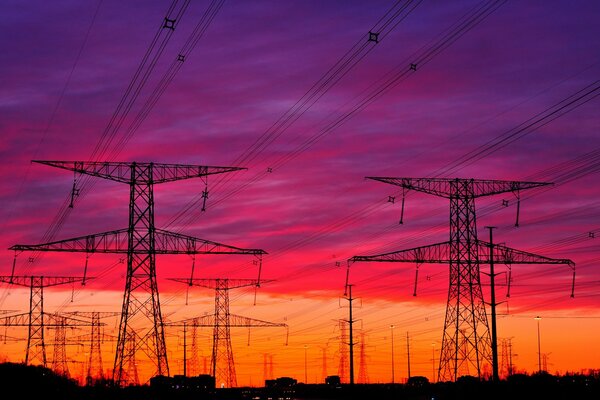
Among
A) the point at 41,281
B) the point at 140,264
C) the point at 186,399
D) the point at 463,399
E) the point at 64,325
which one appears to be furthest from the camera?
the point at 64,325

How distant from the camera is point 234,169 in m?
76.9

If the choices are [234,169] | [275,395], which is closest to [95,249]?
[234,169]

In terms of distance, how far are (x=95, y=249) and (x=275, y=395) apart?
243 feet

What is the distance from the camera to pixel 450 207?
85.8 metres

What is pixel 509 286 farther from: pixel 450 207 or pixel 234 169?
pixel 234 169

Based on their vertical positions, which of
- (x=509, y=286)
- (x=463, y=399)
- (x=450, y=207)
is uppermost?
(x=450, y=207)

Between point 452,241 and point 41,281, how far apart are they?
6363 centimetres

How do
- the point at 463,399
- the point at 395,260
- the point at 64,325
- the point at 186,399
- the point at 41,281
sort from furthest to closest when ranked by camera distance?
the point at 64,325 → the point at 41,281 → the point at 186,399 → the point at 395,260 → the point at 463,399

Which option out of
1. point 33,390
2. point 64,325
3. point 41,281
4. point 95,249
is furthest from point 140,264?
point 64,325

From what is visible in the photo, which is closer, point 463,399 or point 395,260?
point 463,399

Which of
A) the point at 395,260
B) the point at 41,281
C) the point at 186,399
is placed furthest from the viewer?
the point at 41,281

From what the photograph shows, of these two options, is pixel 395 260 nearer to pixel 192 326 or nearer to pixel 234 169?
pixel 234 169

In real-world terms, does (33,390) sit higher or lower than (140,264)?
lower

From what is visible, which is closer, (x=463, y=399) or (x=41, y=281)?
(x=463, y=399)
